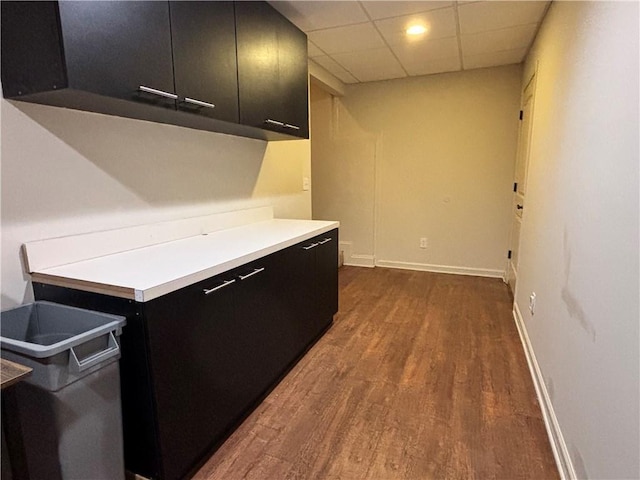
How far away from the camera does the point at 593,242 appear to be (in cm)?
134

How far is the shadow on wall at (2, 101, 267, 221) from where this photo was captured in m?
1.35

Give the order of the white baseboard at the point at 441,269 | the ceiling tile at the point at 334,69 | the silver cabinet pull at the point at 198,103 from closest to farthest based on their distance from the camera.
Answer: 1. the silver cabinet pull at the point at 198,103
2. the ceiling tile at the point at 334,69
3. the white baseboard at the point at 441,269

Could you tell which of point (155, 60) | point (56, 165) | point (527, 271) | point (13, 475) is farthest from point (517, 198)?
point (13, 475)

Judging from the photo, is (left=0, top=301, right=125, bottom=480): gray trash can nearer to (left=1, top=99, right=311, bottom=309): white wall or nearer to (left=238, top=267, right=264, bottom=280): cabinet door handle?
(left=1, top=99, right=311, bottom=309): white wall

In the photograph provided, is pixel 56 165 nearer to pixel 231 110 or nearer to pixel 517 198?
pixel 231 110

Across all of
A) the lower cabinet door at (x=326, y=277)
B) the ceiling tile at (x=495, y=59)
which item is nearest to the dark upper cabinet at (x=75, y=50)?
the lower cabinet door at (x=326, y=277)

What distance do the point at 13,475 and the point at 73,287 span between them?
573 millimetres

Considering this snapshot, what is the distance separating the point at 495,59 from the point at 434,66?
23.0 inches

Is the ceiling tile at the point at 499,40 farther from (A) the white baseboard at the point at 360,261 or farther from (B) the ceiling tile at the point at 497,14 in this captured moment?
(A) the white baseboard at the point at 360,261

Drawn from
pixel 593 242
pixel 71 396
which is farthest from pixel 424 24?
pixel 71 396

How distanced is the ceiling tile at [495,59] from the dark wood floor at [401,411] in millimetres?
2468

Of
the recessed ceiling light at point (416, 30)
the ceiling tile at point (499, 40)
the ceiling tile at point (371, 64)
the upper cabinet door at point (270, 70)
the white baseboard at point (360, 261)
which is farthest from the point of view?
the white baseboard at point (360, 261)

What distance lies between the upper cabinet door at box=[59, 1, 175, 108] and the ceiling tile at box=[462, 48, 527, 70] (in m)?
3.09

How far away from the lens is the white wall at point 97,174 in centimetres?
134
